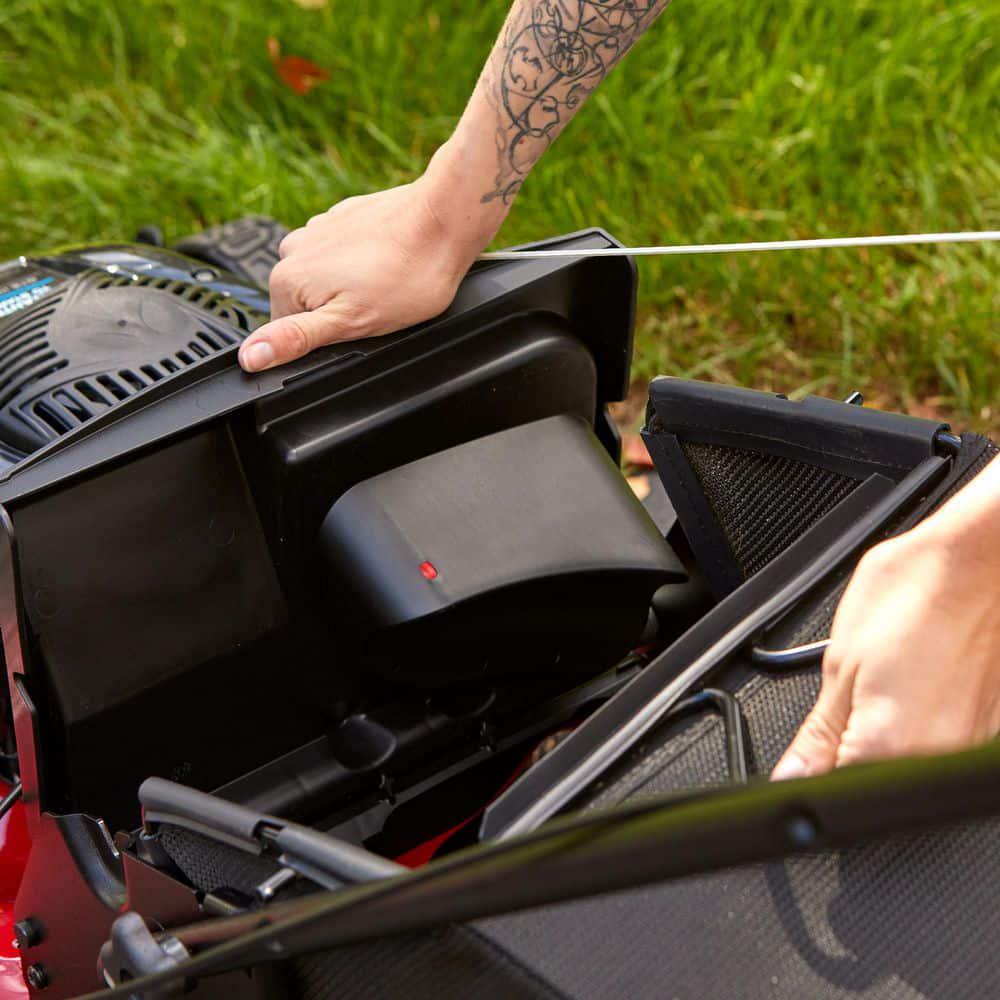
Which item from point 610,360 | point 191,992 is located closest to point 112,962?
point 191,992

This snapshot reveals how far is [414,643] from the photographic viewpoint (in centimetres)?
105

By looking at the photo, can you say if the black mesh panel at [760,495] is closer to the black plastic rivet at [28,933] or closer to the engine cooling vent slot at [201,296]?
the engine cooling vent slot at [201,296]

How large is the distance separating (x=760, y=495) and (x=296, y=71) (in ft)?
6.45

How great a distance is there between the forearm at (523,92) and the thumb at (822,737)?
0.60 metres

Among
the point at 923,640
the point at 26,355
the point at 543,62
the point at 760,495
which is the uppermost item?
the point at 543,62

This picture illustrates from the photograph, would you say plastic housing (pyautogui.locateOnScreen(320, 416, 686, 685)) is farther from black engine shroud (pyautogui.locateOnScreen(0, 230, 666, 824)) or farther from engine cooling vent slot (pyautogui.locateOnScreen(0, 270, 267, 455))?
engine cooling vent slot (pyautogui.locateOnScreen(0, 270, 267, 455))

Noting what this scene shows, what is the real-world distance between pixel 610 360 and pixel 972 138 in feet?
4.98

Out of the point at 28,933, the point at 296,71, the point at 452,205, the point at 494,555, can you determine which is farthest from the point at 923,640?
the point at 296,71

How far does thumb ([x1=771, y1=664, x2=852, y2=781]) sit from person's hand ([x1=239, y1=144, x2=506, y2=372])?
20.7 inches

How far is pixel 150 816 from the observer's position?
0.89m

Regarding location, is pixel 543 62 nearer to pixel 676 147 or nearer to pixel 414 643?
pixel 414 643

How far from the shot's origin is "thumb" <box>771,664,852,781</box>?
75 cm

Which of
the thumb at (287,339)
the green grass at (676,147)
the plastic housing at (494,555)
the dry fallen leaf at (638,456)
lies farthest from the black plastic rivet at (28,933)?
the green grass at (676,147)

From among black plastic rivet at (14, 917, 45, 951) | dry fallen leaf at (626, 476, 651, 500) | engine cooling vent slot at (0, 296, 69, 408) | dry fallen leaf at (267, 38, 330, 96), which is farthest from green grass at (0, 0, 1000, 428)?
black plastic rivet at (14, 917, 45, 951)
